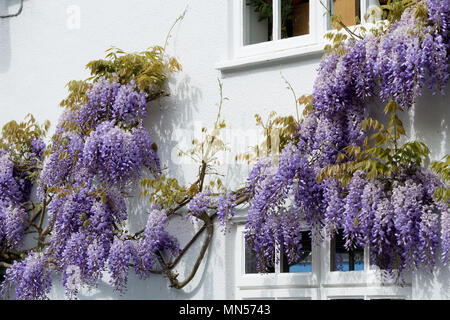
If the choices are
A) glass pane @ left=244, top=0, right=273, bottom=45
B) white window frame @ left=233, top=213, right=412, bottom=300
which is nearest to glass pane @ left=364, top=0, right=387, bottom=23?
glass pane @ left=244, top=0, right=273, bottom=45

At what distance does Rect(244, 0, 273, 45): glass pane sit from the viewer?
21.4 ft

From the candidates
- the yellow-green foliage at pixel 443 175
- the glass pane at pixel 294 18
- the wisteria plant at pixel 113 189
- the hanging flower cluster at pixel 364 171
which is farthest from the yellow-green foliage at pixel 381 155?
the glass pane at pixel 294 18

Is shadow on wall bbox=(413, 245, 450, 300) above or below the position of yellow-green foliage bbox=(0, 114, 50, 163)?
below

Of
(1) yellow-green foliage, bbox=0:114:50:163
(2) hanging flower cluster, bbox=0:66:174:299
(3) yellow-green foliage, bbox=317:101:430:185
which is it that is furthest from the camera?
(1) yellow-green foliage, bbox=0:114:50:163

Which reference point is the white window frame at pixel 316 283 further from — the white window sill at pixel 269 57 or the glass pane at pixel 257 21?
the glass pane at pixel 257 21

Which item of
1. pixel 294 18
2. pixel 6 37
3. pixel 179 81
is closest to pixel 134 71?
pixel 179 81

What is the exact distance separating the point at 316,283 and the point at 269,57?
5.21 feet

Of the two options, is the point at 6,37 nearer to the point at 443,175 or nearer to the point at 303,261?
the point at 303,261

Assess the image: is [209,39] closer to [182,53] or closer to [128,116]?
[182,53]

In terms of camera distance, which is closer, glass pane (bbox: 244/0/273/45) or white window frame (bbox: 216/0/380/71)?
white window frame (bbox: 216/0/380/71)

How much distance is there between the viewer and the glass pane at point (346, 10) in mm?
6016

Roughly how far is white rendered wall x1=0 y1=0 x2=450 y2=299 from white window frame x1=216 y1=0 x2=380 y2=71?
0.05m

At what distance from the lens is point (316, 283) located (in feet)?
19.5

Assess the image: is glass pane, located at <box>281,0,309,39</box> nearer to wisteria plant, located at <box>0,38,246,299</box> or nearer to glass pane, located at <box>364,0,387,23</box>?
glass pane, located at <box>364,0,387,23</box>
